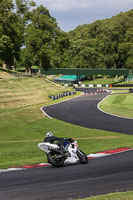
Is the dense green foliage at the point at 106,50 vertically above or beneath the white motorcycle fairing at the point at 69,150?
above

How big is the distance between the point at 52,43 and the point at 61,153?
9122cm

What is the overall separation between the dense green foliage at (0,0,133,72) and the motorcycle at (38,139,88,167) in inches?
2781

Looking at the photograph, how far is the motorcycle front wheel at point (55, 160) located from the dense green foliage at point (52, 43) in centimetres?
7076

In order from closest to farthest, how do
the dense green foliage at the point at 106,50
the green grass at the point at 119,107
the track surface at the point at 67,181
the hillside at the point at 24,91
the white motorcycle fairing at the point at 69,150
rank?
the track surface at the point at 67,181 → the white motorcycle fairing at the point at 69,150 → the green grass at the point at 119,107 → the hillside at the point at 24,91 → the dense green foliage at the point at 106,50

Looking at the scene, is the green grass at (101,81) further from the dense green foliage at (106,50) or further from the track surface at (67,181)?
the track surface at (67,181)

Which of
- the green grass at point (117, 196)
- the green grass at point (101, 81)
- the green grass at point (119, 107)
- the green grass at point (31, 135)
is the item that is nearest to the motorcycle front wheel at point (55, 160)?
the green grass at point (31, 135)

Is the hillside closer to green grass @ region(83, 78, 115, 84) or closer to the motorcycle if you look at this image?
green grass @ region(83, 78, 115, 84)

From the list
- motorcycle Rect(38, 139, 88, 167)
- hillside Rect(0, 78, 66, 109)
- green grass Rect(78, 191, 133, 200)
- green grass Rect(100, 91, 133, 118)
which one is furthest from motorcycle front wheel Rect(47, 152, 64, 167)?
hillside Rect(0, 78, 66, 109)

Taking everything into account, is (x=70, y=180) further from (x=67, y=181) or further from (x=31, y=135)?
(x=31, y=135)

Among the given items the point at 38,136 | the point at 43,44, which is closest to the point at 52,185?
the point at 38,136

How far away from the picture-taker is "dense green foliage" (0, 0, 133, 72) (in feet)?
290

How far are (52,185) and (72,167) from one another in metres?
2.66

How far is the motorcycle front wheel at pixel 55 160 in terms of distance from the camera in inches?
496

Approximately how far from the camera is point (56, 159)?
41.6 feet
